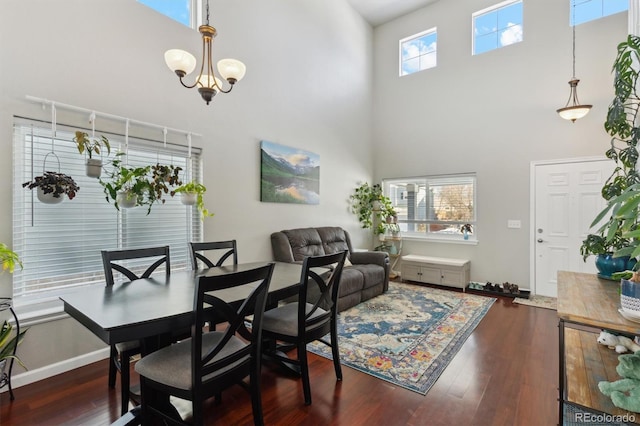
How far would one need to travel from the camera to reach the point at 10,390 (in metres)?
2.05

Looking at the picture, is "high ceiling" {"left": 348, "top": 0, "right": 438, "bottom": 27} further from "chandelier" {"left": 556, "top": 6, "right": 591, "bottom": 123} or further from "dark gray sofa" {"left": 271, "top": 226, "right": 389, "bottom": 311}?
"dark gray sofa" {"left": 271, "top": 226, "right": 389, "bottom": 311}

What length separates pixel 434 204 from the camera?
5.72m

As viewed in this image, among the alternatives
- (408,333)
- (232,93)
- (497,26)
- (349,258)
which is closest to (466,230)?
(349,258)

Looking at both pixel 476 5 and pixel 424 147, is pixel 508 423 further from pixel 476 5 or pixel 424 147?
pixel 476 5

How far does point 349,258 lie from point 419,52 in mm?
4376

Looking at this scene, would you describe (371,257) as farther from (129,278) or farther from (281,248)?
(129,278)

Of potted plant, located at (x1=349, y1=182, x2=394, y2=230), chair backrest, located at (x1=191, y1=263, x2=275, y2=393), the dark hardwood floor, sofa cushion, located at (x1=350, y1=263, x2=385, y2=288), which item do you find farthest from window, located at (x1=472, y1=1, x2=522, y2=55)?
chair backrest, located at (x1=191, y1=263, x2=275, y2=393)

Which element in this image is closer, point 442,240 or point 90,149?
point 90,149

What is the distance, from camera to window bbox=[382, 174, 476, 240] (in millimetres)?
5363

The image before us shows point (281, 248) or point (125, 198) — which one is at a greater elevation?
point (125, 198)

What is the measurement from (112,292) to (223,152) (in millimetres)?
2076

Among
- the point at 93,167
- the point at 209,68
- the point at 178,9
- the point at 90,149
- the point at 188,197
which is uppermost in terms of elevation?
the point at 178,9

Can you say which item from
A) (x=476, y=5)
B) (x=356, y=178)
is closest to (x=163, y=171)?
(x=356, y=178)

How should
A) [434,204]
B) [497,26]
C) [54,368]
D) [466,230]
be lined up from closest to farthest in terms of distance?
[54,368] → [497,26] → [466,230] → [434,204]
